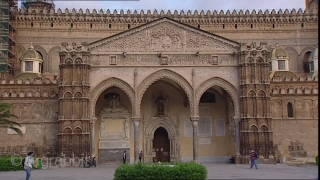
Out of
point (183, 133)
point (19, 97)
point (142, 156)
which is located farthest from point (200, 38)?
point (19, 97)

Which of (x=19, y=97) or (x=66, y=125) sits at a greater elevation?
(x=19, y=97)

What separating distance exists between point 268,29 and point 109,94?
776 inches

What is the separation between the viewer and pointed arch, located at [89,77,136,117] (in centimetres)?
3072

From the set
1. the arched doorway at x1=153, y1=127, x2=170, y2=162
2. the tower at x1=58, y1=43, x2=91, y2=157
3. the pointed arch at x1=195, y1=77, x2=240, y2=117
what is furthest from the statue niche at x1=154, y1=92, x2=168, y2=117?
the tower at x1=58, y1=43, x2=91, y2=157

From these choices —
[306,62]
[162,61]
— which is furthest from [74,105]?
[306,62]

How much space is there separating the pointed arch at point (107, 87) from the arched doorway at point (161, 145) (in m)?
4.77

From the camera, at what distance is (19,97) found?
107ft

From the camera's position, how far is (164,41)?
31.7 meters

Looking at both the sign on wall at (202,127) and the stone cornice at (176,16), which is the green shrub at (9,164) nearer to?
the sign on wall at (202,127)

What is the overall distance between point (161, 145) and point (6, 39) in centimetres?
1814

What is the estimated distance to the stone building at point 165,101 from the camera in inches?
1208

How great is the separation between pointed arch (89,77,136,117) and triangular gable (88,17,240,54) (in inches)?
85.9

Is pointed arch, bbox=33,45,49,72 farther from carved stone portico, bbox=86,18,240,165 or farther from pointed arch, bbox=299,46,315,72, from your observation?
pointed arch, bbox=299,46,315,72

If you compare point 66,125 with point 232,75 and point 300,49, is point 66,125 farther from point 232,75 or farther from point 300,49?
point 300,49
